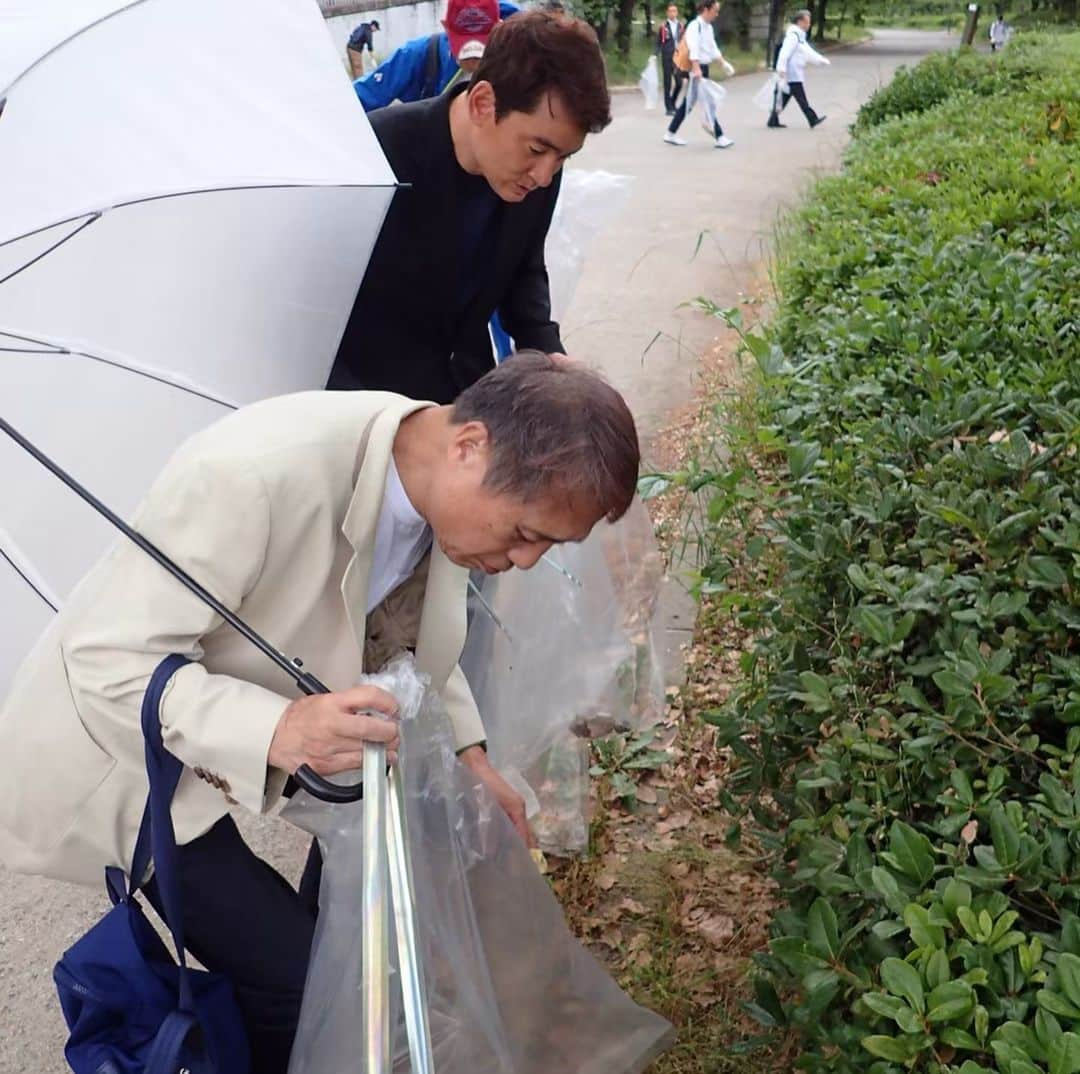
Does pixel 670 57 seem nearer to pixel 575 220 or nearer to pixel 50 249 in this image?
pixel 575 220

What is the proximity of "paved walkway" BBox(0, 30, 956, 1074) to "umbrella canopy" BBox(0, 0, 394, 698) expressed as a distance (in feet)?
3.56

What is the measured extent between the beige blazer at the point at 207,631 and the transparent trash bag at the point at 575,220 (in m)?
1.75

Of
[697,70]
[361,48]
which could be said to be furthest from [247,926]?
[697,70]

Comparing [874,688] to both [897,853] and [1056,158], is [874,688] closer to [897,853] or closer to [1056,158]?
[897,853]

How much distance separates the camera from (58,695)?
5.45ft

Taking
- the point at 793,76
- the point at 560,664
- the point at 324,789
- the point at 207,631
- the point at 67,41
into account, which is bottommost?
the point at 793,76

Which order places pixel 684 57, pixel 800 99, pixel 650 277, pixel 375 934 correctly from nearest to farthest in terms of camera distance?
pixel 375 934
pixel 650 277
pixel 684 57
pixel 800 99

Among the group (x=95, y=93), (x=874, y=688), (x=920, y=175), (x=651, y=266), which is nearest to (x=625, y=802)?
(x=874, y=688)

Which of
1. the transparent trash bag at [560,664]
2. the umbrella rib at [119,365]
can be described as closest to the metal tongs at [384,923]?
the umbrella rib at [119,365]

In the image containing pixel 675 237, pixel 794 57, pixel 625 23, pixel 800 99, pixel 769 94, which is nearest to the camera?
pixel 675 237

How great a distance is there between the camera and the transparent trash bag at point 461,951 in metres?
1.66

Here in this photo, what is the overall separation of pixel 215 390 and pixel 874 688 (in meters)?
1.24

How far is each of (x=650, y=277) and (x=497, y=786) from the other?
6.59 m

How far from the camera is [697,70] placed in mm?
15828
